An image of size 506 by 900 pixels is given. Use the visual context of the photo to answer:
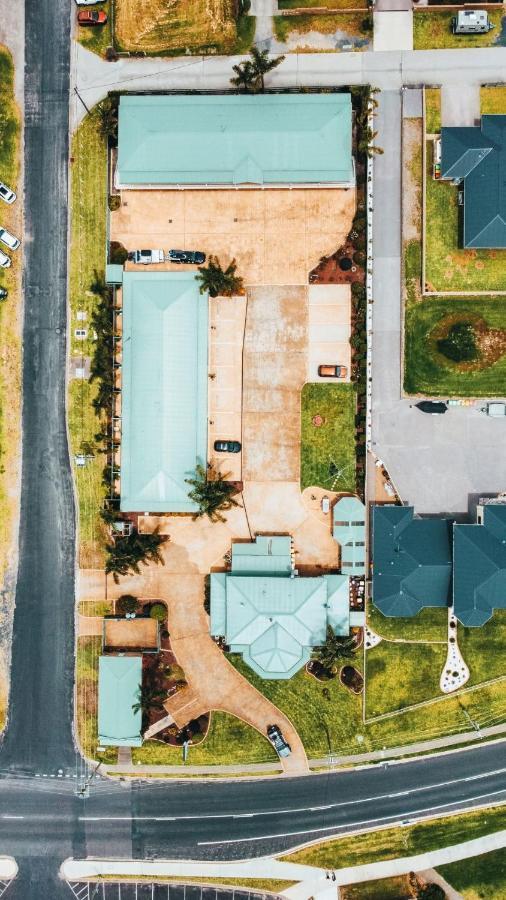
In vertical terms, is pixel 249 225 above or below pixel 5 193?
below

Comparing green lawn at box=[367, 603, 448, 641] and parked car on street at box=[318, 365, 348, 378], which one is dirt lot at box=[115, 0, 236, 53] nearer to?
parked car on street at box=[318, 365, 348, 378]

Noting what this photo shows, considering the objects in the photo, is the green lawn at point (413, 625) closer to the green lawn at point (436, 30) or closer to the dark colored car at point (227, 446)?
the dark colored car at point (227, 446)

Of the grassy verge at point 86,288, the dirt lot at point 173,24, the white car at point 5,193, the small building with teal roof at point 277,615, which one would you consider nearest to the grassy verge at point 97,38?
the dirt lot at point 173,24

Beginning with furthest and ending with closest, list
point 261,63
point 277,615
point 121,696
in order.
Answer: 1. point 121,696
2. point 277,615
3. point 261,63

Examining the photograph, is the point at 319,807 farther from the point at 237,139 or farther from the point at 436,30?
the point at 436,30

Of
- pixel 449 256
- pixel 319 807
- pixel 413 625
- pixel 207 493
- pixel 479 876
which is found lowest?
pixel 479 876

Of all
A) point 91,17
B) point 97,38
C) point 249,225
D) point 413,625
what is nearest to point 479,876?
point 413,625

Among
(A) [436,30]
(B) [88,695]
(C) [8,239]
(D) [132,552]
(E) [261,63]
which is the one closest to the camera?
(E) [261,63]
